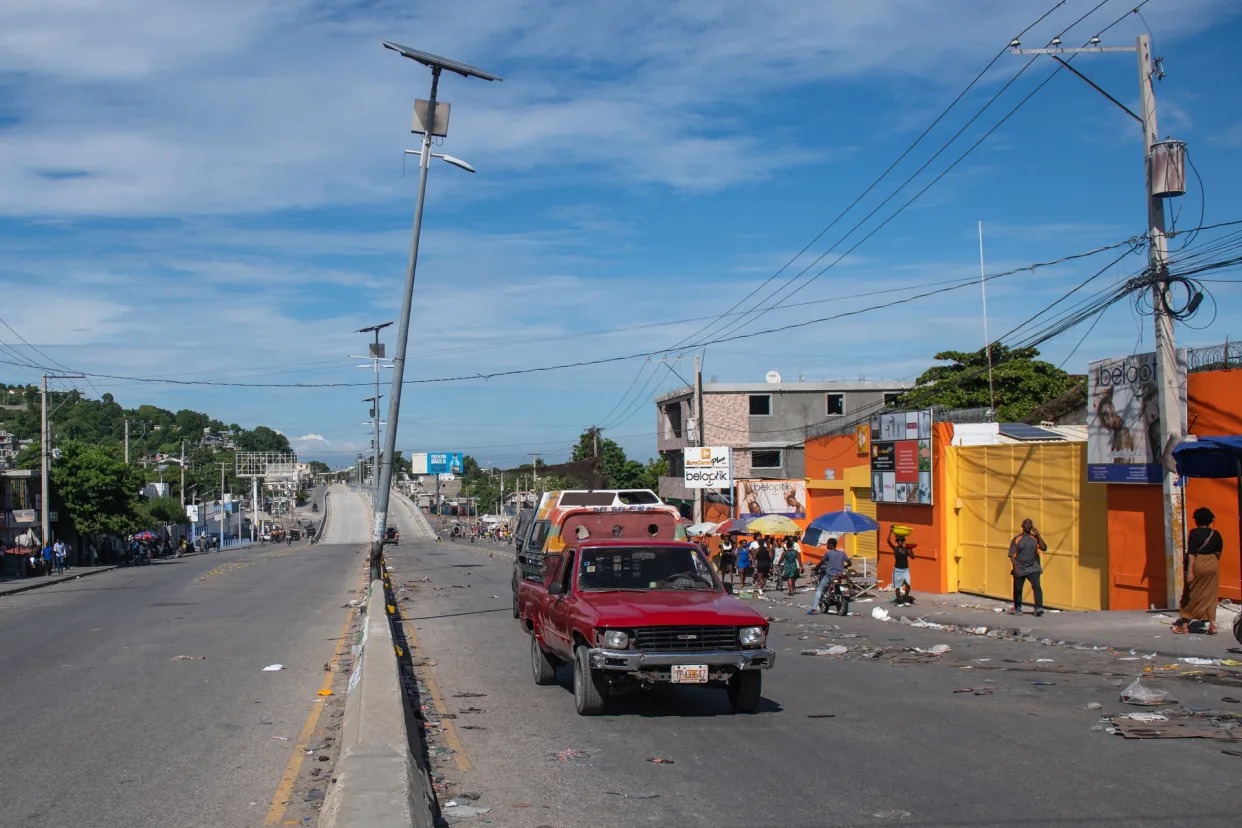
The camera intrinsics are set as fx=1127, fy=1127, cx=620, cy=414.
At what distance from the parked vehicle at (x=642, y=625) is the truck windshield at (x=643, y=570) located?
11 millimetres

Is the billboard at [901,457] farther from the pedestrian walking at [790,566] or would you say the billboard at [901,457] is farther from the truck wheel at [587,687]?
the truck wheel at [587,687]

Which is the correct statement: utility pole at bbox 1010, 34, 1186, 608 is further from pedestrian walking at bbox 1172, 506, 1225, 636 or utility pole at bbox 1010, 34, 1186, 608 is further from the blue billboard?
the blue billboard

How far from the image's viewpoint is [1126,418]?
64.4ft

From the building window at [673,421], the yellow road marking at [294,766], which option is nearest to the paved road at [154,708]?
the yellow road marking at [294,766]

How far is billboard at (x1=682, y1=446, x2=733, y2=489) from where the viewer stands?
150ft

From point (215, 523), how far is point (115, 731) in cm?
13840

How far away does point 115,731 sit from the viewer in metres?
10.2

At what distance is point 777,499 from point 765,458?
17.6m

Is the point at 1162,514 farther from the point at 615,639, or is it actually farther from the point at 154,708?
the point at 154,708

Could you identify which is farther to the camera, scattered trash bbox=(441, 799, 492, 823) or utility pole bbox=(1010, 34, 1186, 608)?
utility pole bbox=(1010, 34, 1186, 608)

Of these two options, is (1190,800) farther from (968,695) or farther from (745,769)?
(968,695)

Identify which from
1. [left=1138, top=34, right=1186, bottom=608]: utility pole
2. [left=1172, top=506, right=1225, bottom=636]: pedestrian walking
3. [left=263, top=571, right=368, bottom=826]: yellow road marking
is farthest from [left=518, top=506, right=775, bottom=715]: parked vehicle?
[left=1138, top=34, right=1186, bottom=608]: utility pole

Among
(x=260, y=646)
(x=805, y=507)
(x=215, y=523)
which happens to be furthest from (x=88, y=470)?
(x=215, y=523)

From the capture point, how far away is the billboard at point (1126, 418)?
18984mm
